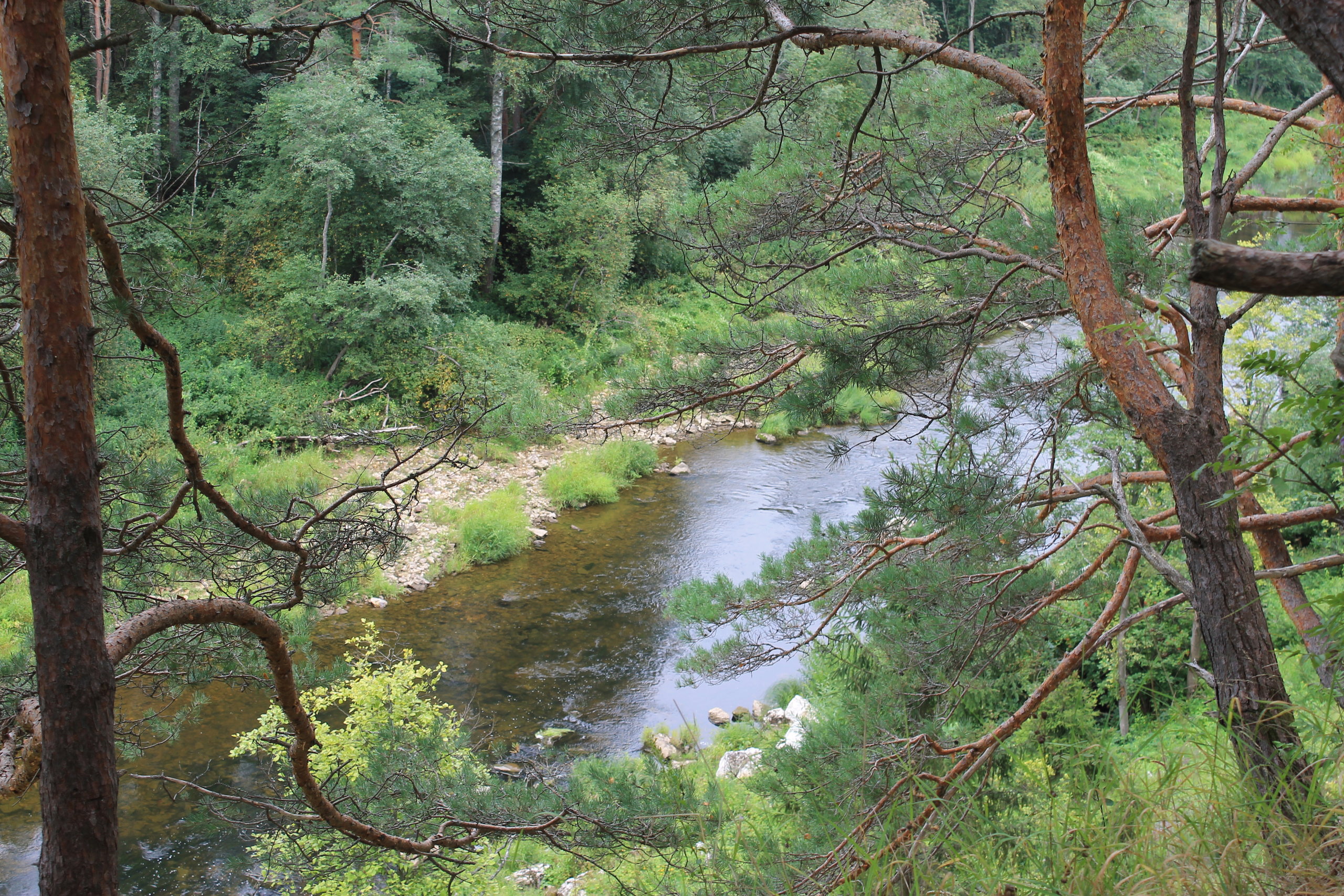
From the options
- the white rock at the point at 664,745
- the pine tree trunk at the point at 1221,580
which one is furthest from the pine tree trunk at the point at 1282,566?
the white rock at the point at 664,745

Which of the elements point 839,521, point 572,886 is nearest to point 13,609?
point 572,886

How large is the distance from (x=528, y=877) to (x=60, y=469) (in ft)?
19.3

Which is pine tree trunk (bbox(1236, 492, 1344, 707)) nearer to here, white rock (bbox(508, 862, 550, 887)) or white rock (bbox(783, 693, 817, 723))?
white rock (bbox(783, 693, 817, 723))

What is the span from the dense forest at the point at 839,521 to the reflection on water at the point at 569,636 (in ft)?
0.92

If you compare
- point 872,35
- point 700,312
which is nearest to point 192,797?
point 872,35

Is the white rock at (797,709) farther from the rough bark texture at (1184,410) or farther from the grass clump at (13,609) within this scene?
the grass clump at (13,609)

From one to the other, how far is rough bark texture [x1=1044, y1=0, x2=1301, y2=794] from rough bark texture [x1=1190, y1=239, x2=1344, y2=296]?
50.9 inches

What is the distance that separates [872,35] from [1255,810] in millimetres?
2684

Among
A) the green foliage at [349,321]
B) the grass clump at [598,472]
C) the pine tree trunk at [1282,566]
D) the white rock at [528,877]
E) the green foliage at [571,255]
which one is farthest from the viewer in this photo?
the green foliage at [571,255]

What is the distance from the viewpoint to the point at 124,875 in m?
5.85

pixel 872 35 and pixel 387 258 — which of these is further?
pixel 387 258

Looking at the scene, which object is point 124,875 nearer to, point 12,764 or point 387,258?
point 12,764

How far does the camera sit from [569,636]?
9359 mm

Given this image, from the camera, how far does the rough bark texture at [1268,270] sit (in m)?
1.11
